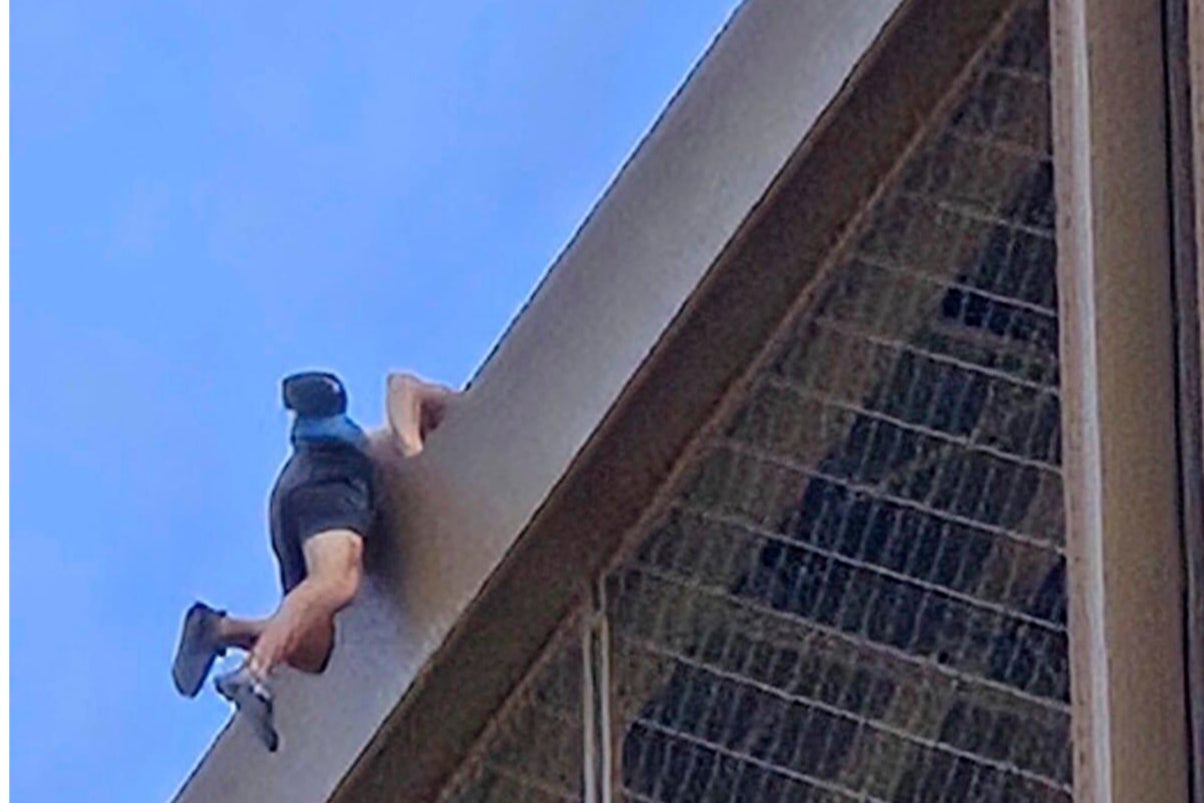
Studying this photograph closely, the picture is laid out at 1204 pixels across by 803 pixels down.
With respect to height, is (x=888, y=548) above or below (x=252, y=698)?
above

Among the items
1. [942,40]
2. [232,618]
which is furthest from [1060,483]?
A: [232,618]

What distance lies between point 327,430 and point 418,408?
0.39ft

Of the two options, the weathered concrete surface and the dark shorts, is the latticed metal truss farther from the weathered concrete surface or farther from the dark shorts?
the dark shorts

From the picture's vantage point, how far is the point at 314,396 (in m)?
5.03

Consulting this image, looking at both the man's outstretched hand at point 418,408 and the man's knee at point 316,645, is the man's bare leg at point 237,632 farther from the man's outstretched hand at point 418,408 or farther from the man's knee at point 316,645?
the man's outstretched hand at point 418,408

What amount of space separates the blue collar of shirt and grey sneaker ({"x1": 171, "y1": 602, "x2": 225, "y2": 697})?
0.24 metres

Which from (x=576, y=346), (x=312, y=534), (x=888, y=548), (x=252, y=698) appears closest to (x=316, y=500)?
(x=312, y=534)

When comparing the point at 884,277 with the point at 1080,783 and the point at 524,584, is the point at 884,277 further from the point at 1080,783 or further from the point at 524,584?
the point at 1080,783

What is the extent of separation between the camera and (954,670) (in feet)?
14.9

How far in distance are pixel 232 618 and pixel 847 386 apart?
0.87 meters

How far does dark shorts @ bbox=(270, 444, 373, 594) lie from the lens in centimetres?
492

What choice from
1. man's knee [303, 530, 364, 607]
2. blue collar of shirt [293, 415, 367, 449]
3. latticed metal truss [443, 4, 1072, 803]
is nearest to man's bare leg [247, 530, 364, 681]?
man's knee [303, 530, 364, 607]

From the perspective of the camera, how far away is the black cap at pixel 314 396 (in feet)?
16.5

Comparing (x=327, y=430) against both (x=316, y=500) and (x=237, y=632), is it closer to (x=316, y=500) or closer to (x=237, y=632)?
(x=316, y=500)
